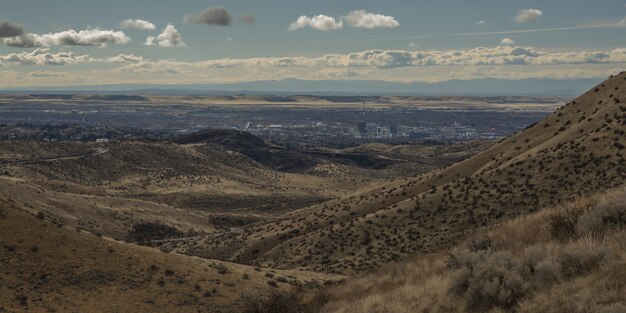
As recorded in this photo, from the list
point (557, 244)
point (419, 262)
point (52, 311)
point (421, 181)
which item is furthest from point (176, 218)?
point (557, 244)

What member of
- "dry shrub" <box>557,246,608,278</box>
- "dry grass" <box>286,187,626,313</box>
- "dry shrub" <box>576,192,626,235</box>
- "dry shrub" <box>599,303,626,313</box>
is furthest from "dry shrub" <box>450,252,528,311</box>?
"dry shrub" <box>599,303,626,313</box>

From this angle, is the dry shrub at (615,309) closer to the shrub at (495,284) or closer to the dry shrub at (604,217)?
the shrub at (495,284)

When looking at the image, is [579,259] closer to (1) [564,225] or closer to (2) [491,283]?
(2) [491,283]

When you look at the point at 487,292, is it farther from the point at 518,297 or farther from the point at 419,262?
the point at 419,262

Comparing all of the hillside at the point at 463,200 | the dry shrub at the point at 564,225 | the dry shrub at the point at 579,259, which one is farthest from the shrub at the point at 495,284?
the hillside at the point at 463,200

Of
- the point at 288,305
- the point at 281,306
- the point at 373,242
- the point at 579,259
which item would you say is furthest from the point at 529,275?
the point at 373,242
